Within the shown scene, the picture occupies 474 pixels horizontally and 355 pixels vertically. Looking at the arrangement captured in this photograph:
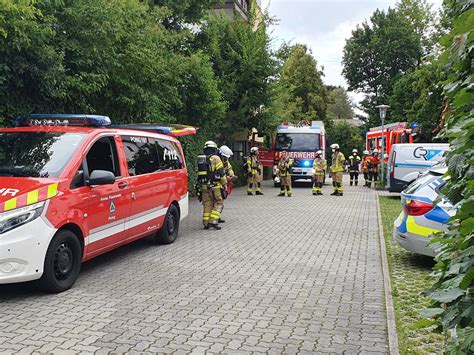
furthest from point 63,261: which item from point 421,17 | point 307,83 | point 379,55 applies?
point 379,55

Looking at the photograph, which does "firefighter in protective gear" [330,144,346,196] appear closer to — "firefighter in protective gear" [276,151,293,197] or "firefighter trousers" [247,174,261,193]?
"firefighter in protective gear" [276,151,293,197]

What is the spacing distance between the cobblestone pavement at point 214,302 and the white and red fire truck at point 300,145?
15.0 metres

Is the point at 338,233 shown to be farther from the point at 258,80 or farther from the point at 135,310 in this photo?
the point at 258,80

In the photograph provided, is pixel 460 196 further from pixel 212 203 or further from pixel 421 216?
pixel 212 203

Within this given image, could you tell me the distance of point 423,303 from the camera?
604 cm

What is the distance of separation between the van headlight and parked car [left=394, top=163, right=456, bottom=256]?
5320mm

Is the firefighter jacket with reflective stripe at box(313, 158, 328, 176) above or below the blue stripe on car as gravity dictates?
above

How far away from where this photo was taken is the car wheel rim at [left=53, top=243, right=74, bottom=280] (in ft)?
19.8

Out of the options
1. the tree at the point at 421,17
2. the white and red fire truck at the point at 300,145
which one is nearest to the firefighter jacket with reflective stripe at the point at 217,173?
the white and red fire truck at the point at 300,145

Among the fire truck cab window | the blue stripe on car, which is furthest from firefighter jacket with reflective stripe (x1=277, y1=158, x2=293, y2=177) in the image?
the blue stripe on car

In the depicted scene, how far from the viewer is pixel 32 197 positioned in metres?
5.71

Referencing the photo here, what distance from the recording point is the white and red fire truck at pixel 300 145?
25.2 meters

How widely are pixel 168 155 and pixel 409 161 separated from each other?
1087cm

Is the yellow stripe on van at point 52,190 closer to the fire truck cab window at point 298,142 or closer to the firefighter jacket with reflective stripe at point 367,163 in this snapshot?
the fire truck cab window at point 298,142
